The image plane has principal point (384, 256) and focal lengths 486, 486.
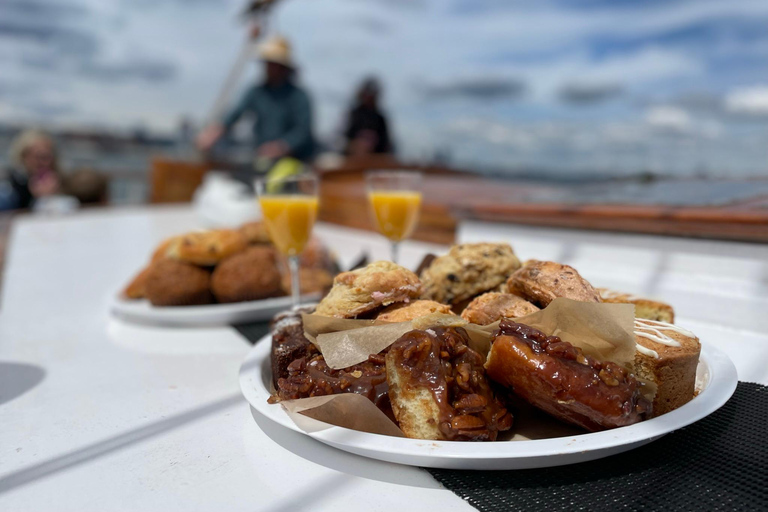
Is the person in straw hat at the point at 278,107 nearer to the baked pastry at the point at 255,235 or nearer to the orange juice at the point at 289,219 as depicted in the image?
the baked pastry at the point at 255,235

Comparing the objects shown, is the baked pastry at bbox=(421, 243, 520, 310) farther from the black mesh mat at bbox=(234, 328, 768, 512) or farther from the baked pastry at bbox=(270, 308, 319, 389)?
the black mesh mat at bbox=(234, 328, 768, 512)

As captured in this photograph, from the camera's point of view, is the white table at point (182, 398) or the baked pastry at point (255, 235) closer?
the white table at point (182, 398)

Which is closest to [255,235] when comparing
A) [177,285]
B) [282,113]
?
[177,285]

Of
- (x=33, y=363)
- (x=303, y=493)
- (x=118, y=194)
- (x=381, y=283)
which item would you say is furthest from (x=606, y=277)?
(x=118, y=194)

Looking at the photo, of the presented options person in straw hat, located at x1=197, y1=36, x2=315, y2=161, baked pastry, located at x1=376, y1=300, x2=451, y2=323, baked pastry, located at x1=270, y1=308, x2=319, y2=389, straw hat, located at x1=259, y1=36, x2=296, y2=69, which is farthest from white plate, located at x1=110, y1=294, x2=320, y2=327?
straw hat, located at x1=259, y1=36, x2=296, y2=69

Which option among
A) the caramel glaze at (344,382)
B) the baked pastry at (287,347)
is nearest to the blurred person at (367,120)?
the baked pastry at (287,347)

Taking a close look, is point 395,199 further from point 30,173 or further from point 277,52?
point 30,173

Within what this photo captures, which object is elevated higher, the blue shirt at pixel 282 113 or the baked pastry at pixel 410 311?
the blue shirt at pixel 282 113
